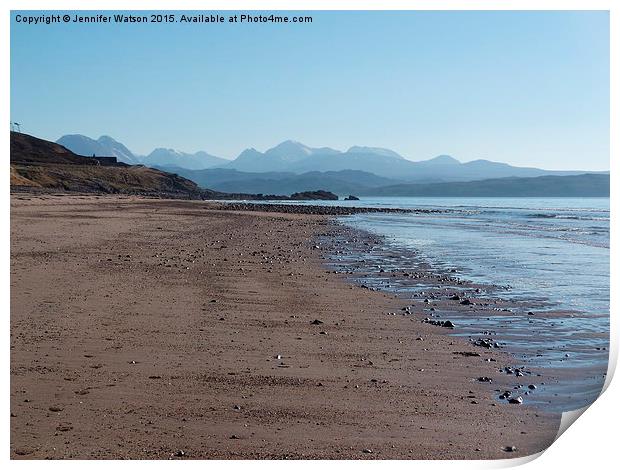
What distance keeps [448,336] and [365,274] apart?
5.11m

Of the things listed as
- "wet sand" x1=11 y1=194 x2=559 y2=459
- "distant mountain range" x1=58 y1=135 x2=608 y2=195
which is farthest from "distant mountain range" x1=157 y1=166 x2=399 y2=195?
"wet sand" x1=11 y1=194 x2=559 y2=459

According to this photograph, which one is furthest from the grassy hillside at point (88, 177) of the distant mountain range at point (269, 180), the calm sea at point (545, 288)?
the calm sea at point (545, 288)

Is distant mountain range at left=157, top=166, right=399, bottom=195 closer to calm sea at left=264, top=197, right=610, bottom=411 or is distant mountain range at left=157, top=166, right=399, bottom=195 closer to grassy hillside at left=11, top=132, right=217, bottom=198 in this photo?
grassy hillside at left=11, top=132, right=217, bottom=198

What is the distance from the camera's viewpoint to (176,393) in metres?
4.59

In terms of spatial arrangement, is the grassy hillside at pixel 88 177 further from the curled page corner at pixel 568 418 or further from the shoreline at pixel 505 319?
the curled page corner at pixel 568 418

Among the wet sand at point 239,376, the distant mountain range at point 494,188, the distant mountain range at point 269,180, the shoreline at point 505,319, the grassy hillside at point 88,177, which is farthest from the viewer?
the grassy hillside at point 88,177

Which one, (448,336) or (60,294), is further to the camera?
(60,294)

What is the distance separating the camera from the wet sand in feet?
12.7

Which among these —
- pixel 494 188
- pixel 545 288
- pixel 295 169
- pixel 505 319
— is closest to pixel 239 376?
pixel 505 319

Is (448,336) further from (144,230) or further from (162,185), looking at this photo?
(162,185)

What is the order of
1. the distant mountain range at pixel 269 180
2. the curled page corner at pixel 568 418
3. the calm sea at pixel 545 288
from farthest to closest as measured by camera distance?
the distant mountain range at pixel 269 180
the calm sea at pixel 545 288
the curled page corner at pixel 568 418

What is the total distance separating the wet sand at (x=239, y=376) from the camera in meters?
3.88

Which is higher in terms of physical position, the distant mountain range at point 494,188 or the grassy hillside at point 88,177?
the grassy hillside at point 88,177
